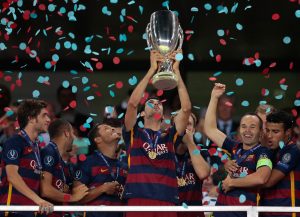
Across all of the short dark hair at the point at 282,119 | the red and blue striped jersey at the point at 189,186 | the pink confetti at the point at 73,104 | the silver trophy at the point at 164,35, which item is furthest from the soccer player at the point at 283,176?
the pink confetti at the point at 73,104

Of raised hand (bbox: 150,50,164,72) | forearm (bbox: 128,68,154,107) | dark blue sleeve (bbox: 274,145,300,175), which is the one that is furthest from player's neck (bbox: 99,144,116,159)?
dark blue sleeve (bbox: 274,145,300,175)

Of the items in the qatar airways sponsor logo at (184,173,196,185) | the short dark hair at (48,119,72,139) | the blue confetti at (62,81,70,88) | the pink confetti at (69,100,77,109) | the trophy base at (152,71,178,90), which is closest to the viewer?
the trophy base at (152,71,178,90)

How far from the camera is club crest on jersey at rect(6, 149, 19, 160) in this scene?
7.41 meters

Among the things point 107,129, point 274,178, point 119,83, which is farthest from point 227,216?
point 119,83

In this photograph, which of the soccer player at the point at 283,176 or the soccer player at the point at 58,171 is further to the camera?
the soccer player at the point at 58,171

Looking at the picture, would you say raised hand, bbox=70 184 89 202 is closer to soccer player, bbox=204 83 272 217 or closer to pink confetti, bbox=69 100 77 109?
soccer player, bbox=204 83 272 217

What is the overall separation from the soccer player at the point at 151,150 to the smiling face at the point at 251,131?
443 millimetres

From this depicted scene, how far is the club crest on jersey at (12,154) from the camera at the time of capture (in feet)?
24.3

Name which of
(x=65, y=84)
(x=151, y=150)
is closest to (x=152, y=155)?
(x=151, y=150)

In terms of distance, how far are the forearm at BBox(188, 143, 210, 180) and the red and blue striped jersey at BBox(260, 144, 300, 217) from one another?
47cm

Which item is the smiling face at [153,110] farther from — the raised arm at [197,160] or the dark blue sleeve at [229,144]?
the dark blue sleeve at [229,144]

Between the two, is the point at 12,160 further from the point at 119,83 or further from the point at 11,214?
the point at 119,83

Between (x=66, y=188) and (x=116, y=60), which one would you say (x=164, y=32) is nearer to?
(x=66, y=188)

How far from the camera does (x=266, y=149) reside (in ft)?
24.5
